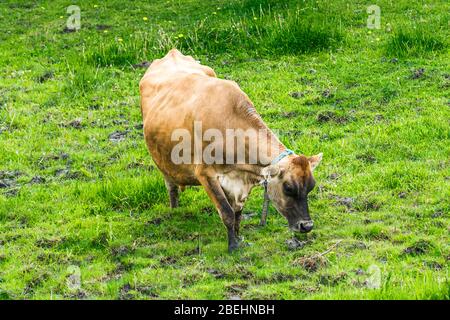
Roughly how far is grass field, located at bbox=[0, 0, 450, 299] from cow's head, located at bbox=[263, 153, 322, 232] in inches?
16.3

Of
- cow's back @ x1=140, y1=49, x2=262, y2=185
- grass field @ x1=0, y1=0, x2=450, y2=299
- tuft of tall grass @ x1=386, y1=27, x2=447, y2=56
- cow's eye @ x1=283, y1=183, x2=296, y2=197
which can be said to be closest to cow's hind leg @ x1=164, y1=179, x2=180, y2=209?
grass field @ x1=0, y1=0, x2=450, y2=299

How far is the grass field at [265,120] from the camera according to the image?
26.8ft

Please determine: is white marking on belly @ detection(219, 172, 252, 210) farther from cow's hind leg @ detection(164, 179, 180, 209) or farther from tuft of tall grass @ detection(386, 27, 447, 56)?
tuft of tall grass @ detection(386, 27, 447, 56)

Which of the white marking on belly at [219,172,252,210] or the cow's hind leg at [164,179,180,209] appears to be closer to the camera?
the white marking on belly at [219,172,252,210]

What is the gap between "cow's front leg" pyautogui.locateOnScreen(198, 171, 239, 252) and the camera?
8695 mm

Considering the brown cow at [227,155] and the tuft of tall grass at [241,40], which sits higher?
the brown cow at [227,155]

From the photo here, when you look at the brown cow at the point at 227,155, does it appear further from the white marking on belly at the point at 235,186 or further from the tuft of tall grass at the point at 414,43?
the tuft of tall grass at the point at 414,43

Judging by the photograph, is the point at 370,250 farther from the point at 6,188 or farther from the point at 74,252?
the point at 6,188

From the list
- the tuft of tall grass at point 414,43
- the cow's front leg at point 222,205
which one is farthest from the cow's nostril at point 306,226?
the tuft of tall grass at point 414,43

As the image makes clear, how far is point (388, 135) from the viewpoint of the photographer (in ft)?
36.8

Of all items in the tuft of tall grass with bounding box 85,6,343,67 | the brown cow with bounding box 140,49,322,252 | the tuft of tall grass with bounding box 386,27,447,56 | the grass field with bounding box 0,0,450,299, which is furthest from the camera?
the tuft of tall grass with bounding box 85,6,343,67

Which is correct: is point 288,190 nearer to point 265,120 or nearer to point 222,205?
point 222,205

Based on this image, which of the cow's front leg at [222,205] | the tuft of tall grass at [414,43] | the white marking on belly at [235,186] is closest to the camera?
the cow's front leg at [222,205]

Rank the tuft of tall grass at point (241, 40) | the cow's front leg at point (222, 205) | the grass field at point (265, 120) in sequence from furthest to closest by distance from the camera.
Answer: the tuft of tall grass at point (241, 40) → the cow's front leg at point (222, 205) → the grass field at point (265, 120)
